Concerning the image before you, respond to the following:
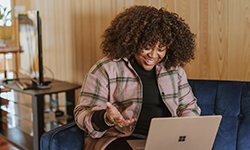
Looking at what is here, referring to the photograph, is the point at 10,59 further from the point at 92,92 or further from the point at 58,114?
the point at 92,92

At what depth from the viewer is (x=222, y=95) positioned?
1324mm

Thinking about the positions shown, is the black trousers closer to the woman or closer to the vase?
the woman

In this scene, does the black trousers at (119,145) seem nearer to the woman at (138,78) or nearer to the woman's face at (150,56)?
the woman at (138,78)

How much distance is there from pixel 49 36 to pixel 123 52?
5.59 feet

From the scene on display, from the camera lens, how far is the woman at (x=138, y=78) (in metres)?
1.20

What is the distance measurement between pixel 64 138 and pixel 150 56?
1.88 ft

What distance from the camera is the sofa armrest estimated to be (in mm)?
1116

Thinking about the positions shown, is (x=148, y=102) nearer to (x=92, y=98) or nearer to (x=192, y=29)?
(x=92, y=98)

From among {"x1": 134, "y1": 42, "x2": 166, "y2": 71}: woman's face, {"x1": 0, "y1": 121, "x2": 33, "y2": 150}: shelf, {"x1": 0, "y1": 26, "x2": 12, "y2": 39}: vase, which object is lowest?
{"x1": 0, "y1": 121, "x2": 33, "y2": 150}: shelf

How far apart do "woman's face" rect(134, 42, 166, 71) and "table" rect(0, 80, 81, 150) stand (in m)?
1.00

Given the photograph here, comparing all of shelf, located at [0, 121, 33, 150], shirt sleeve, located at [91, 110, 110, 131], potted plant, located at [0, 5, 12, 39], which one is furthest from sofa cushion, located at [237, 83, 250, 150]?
potted plant, located at [0, 5, 12, 39]

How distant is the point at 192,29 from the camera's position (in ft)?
5.34

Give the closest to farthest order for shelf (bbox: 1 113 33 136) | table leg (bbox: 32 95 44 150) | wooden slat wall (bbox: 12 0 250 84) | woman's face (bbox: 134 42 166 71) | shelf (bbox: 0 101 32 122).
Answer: woman's face (bbox: 134 42 166 71) → wooden slat wall (bbox: 12 0 250 84) → table leg (bbox: 32 95 44 150) → shelf (bbox: 0 101 32 122) → shelf (bbox: 1 113 33 136)

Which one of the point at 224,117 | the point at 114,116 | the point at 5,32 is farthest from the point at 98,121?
the point at 5,32
